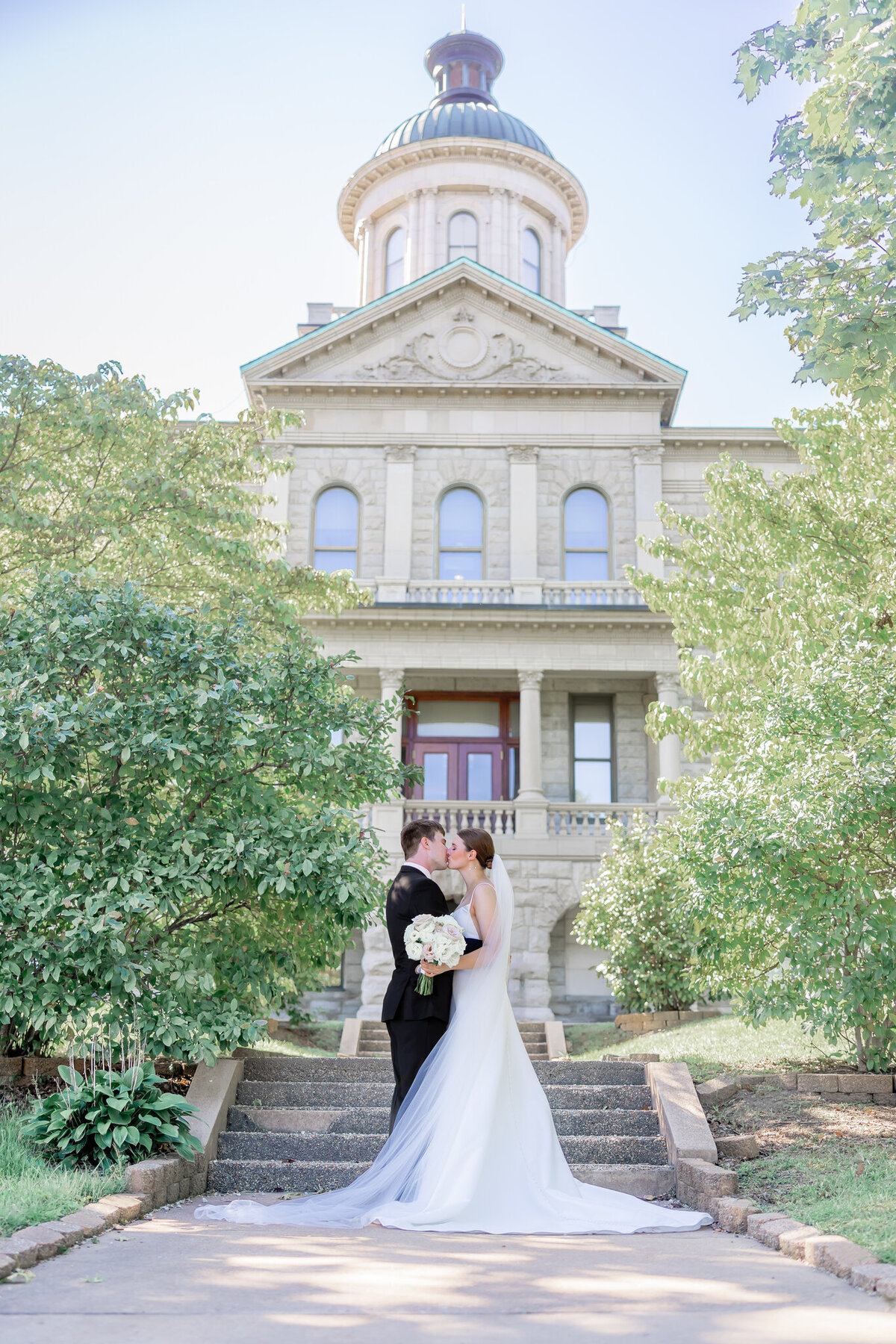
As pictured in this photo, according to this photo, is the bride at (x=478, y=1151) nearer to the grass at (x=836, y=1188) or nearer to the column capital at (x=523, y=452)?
the grass at (x=836, y=1188)

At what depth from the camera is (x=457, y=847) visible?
765 cm

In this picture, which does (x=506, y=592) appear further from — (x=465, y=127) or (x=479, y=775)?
(x=465, y=127)

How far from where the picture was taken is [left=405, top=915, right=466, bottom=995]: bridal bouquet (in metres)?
7.23

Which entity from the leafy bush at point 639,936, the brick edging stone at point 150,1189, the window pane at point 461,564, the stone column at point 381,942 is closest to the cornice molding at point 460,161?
the window pane at point 461,564

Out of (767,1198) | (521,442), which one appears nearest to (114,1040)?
(767,1198)

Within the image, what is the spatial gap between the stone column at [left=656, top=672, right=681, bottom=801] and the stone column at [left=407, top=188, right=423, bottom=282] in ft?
50.5

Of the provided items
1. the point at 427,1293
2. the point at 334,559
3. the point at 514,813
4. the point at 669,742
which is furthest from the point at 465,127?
the point at 427,1293

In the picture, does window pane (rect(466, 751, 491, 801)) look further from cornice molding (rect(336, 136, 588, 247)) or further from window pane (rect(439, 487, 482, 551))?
cornice molding (rect(336, 136, 588, 247))

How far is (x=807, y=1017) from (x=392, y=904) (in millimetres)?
3928

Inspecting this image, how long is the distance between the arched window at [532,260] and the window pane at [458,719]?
569 inches

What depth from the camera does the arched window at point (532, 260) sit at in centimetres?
3447

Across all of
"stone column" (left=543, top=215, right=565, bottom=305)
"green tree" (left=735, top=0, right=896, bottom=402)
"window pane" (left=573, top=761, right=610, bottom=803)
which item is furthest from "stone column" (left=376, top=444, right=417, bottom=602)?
"green tree" (left=735, top=0, right=896, bottom=402)

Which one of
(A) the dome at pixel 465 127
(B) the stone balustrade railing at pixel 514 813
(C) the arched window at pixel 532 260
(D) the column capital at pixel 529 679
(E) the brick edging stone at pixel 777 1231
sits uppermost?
(A) the dome at pixel 465 127

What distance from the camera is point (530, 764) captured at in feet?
78.1
